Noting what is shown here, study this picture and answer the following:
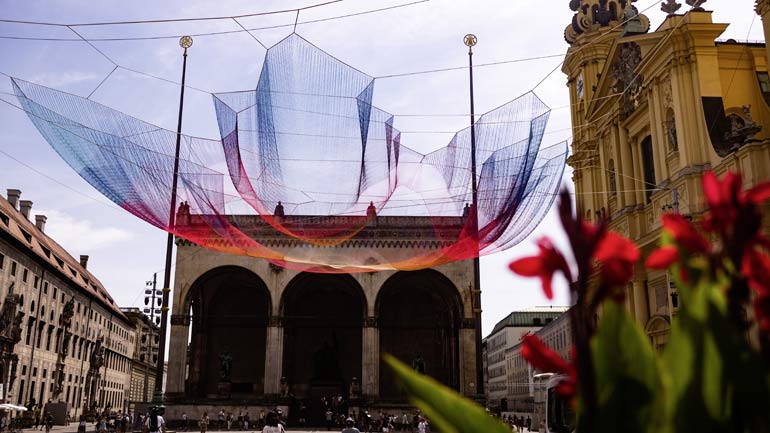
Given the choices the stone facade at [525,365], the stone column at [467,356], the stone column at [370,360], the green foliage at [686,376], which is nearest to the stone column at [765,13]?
the green foliage at [686,376]

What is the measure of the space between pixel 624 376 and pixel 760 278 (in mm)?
541

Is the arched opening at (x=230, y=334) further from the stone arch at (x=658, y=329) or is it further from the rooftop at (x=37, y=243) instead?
the stone arch at (x=658, y=329)

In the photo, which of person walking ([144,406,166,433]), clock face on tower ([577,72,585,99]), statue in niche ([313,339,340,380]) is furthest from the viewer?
statue in niche ([313,339,340,380])

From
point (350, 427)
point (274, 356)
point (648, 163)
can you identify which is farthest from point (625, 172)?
point (274, 356)

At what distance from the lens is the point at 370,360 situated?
41156mm

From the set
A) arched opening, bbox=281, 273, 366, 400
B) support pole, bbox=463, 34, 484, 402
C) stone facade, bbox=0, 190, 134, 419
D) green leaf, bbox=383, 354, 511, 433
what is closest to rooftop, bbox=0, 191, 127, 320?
stone facade, bbox=0, 190, 134, 419

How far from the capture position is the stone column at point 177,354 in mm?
40022

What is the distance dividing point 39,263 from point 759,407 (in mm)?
51777

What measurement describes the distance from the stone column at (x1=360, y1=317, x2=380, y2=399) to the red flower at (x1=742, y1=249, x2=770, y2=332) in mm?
39759

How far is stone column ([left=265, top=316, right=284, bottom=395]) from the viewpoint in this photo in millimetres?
40312

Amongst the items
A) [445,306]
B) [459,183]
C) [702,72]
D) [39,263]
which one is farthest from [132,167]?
[39,263]

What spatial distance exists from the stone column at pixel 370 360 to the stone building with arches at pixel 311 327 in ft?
0.20

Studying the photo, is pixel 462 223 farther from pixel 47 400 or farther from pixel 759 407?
pixel 47 400

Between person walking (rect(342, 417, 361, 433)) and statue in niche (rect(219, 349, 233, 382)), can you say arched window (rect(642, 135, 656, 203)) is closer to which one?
person walking (rect(342, 417, 361, 433))
